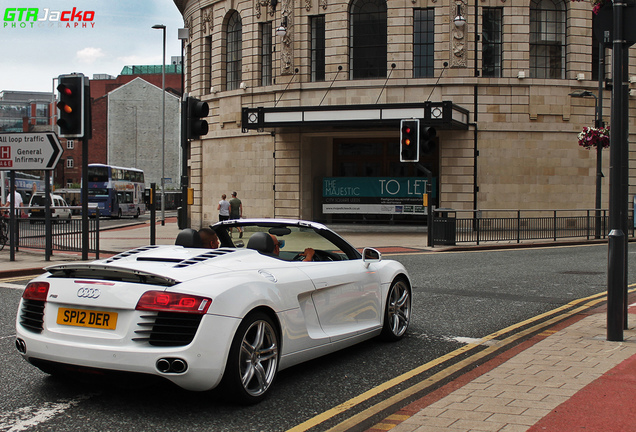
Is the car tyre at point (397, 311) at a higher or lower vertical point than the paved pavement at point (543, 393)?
higher

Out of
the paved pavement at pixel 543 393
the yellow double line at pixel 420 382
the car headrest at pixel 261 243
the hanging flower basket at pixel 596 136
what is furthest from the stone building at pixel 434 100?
the car headrest at pixel 261 243

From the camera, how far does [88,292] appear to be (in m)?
4.30

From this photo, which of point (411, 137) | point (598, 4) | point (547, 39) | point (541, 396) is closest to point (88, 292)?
point (541, 396)

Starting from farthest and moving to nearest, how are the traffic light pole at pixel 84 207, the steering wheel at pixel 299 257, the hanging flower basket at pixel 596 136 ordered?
the hanging flower basket at pixel 596 136 → the traffic light pole at pixel 84 207 → the steering wheel at pixel 299 257

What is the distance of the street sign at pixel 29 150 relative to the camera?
14266mm

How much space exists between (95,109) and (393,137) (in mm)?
58525

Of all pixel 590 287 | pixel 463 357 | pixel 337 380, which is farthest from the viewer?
pixel 590 287

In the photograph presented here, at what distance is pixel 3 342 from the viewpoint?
21.2 ft

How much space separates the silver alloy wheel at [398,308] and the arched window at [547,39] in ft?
82.4

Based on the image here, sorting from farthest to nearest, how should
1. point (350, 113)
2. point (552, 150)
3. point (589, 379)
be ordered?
point (552, 150)
point (350, 113)
point (589, 379)

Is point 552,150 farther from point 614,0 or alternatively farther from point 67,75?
point 614,0

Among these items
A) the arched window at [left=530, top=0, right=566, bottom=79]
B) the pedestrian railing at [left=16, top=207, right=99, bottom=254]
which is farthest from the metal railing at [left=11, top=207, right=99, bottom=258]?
the arched window at [left=530, top=0, right=566, bottom=79]

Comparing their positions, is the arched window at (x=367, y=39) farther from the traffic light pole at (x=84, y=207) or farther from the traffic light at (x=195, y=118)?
the traffic light at (x=195, y=118)

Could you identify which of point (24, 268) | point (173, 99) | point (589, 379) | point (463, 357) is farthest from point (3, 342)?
point (173, 99)
